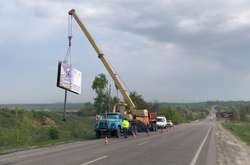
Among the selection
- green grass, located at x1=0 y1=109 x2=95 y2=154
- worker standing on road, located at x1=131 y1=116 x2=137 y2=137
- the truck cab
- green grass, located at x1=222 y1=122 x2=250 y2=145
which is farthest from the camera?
green grass, located at x1=222 y1=122 x2=250 y2=145

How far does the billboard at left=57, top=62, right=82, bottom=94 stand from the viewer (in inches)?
1927

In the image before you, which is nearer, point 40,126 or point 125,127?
point 125,127

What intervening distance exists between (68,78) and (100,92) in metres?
33.9

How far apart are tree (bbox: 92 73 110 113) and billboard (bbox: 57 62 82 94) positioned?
1073 inches

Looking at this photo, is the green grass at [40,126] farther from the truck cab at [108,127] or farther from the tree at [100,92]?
the tree at [100,92]

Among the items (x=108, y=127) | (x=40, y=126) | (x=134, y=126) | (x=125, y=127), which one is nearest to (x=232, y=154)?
(x=108, y=127)

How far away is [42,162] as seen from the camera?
56.4 ft

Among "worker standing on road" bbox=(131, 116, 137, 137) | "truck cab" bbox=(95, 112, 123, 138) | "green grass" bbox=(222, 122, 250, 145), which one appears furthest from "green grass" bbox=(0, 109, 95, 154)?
"green grass" bbox=(222, 122, 250, 145)

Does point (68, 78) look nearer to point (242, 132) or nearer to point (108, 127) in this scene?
point (108, 127)

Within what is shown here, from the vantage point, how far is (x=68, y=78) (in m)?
51.1

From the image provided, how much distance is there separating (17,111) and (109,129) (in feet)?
56.1

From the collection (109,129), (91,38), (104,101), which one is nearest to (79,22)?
(91,38)

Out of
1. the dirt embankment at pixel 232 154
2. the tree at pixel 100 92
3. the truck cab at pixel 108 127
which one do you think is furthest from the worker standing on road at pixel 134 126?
the tree at pixel 100 92

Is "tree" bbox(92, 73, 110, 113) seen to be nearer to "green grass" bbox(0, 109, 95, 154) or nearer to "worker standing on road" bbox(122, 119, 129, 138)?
"green grass" bbox(0, 109, 95, 154)
